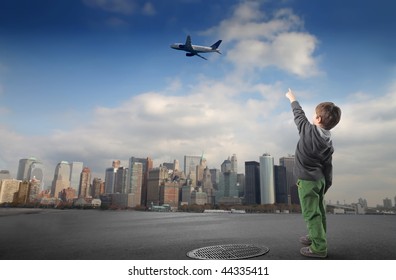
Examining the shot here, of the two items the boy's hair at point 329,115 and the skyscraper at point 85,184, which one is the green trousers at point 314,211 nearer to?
the boy's hair at point 329,115

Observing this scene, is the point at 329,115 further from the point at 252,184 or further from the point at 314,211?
the point at 252,184

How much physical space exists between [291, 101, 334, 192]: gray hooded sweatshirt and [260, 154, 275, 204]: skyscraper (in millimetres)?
78665

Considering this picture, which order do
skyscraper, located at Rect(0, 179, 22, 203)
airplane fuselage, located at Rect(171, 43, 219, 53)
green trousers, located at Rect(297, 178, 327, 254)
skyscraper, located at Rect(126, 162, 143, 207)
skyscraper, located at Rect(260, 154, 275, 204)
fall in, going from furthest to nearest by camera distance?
skyscraper, located at Rect(126, 162, 143, 207) → skyscraper, located at Rect(260, 154, 275, 204) → skyscraper, located at Rect(0, 179, 22, 203) → airplane fuselage, located at Rect(171, 43, 219, 53) → green trousers, located at Rect(297, 178, 327, 254)

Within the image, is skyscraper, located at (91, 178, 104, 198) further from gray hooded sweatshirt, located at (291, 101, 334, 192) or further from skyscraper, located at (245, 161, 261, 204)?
gray hooded sweatshirt, located at (291, 101, 334, 192)

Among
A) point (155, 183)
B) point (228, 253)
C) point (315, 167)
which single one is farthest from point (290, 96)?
point (155, 183)

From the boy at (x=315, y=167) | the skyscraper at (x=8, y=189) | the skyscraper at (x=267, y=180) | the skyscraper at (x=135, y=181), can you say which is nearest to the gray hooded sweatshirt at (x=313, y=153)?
Result: the boy at (x=315, y=167)

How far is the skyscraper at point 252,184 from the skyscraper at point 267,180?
1.85 m

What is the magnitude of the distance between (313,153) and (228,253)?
1.44 metres

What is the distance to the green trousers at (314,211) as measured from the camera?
2.30 meters

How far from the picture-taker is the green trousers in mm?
2303

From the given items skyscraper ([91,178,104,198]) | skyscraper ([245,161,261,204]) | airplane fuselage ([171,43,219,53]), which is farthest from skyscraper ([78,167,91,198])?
airplane fuselage ([171,43,219,53])

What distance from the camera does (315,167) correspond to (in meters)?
2.38

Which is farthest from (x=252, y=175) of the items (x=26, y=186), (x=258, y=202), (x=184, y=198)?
(x=26, y=186)
